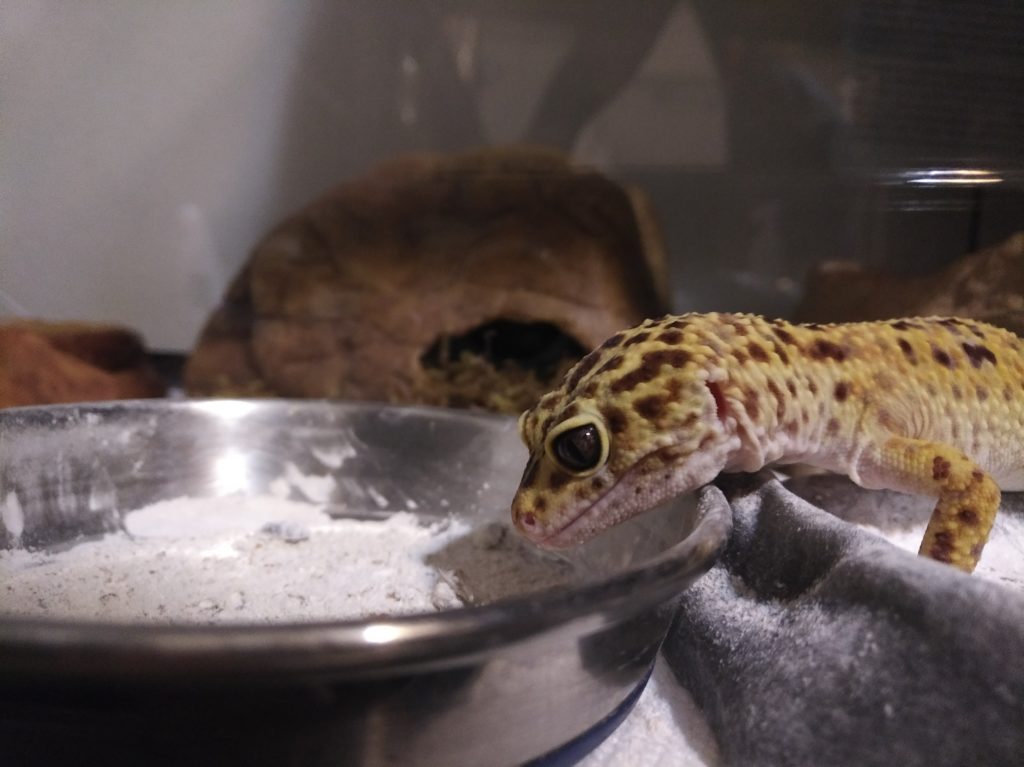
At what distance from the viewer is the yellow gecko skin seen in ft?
3.32

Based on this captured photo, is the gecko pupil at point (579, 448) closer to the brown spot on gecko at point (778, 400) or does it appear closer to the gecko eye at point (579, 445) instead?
the gecko eye at point (579, 445)

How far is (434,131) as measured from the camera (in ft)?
8.58

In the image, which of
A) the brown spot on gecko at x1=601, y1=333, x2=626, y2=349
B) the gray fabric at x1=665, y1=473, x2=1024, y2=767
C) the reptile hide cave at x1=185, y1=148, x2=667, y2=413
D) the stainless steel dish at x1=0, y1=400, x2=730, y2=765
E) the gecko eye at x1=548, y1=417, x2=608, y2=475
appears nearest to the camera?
the stainless steel dish at x1=0, y1=400, x2=730, y2=765

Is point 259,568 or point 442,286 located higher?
point 442,286

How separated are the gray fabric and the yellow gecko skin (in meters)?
0.15

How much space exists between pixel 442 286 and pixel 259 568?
1084 mm

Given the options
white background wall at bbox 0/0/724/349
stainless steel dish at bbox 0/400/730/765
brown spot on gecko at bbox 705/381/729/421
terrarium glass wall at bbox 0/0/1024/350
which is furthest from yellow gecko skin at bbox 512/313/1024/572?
white background wall at bbox 0/0/724/349

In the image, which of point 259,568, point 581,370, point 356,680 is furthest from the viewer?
point 259,568

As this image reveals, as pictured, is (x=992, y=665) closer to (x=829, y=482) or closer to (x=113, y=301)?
(x=829, y=482)

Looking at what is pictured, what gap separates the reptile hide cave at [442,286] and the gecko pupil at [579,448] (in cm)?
111

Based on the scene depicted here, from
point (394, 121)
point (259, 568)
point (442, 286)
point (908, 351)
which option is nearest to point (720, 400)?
point (908, 351)

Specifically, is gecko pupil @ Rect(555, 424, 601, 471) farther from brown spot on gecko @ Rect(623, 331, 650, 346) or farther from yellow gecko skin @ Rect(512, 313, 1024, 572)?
brown spot on gecko @ Rect(623, 331, 650, 346)

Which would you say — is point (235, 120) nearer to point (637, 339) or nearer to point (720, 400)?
point (637, 339)

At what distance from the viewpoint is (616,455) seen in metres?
1.01
